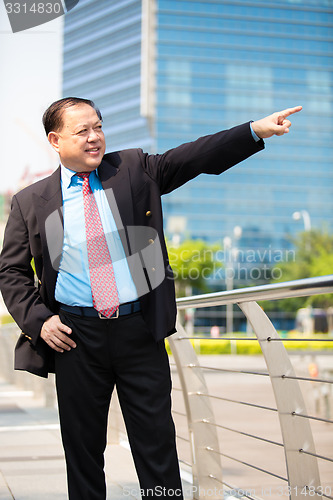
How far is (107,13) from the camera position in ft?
345

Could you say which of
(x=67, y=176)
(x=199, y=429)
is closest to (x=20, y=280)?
(x=67, y=176)

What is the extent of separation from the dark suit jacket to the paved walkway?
1515 mm

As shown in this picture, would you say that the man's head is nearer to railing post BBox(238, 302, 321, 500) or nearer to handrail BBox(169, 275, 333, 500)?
handrail BBox(169, 275, 333, 500)

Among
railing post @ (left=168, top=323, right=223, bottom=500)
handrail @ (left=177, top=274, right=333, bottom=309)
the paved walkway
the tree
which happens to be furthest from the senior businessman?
the tree

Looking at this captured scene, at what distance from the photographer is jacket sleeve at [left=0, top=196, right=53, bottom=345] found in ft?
7.30

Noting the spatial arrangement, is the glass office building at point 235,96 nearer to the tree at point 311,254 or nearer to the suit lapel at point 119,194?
the tree at point 311,254

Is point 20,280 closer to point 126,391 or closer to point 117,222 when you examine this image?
point 117,222

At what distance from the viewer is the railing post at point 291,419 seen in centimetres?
237

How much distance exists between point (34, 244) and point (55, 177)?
245mm

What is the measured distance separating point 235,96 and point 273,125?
87960 millimetres

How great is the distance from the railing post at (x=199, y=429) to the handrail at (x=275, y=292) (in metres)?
0.33

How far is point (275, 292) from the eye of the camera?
2.29 m
